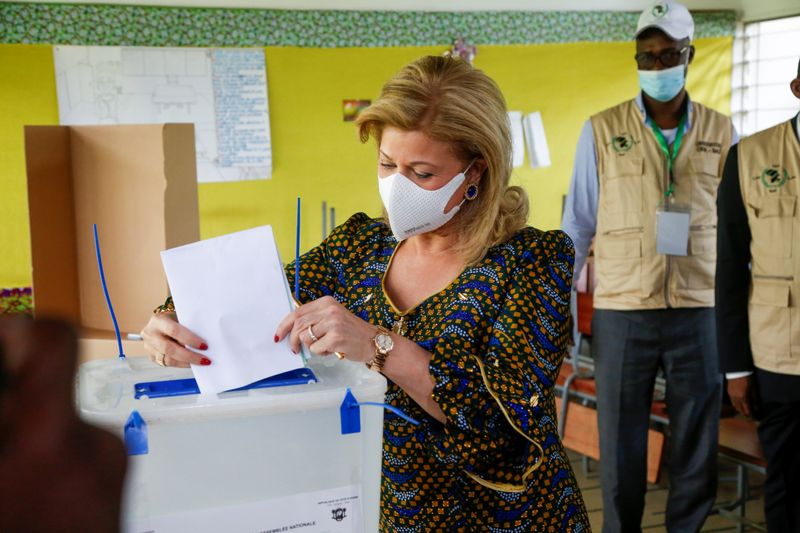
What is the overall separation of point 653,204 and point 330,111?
226 cm

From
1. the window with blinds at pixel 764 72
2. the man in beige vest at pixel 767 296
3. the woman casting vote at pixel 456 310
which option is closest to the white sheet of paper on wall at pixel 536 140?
the window with blinds at pixel 764 72

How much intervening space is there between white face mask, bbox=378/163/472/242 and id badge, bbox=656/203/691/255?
5.08 feet

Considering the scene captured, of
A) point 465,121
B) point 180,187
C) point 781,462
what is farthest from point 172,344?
point 781,462

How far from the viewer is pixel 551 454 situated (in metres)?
1.19

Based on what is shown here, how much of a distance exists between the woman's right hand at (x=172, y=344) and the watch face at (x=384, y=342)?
21cm

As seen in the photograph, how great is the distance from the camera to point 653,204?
266 centimetres

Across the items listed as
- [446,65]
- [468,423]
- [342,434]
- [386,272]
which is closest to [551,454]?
[468,423]

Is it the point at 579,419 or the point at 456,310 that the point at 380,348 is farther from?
the point at 579,419

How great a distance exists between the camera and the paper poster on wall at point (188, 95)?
3.98 meters

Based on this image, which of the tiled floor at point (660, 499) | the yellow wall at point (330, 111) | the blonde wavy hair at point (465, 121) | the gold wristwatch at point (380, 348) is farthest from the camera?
the yellow wall at point (330, 111)

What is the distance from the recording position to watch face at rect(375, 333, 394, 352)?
0.97m

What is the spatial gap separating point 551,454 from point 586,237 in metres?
1.79

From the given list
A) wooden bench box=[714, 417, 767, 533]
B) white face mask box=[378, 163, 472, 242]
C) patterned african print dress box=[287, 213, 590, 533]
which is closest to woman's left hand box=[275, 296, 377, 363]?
patterned african print dress box=[287, 213, 590, 533]

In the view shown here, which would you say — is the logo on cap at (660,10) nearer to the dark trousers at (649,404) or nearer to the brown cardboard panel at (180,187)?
the dark trousers at (649,404)
